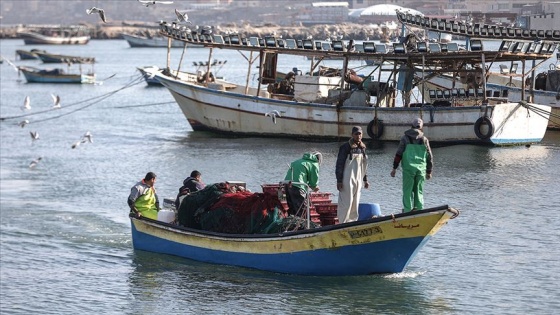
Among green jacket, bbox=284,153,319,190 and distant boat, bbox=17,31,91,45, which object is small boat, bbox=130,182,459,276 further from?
distant boat, bbox=17,31,91,45

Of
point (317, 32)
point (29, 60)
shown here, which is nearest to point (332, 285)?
point (29, 60)

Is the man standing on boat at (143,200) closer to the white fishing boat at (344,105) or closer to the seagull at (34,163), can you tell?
the seagull at (34,163)

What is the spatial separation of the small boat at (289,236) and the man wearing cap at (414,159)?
2.73 feet

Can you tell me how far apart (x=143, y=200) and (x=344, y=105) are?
61.9 ft

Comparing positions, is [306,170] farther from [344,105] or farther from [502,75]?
[502,75]

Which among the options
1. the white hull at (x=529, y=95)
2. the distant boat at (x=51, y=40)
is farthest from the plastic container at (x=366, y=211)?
the distant boat at (x=51, y=40)

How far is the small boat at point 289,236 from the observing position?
→ 70.3 ft

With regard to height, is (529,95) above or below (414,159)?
below

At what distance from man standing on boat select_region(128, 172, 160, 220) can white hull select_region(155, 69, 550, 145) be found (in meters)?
17.6

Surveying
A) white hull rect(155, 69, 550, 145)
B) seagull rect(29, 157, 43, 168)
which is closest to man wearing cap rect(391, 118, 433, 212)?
white hull rect(155, 69, 550, 145)

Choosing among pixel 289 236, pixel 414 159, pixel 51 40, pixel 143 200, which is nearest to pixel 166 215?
pixel 143 200

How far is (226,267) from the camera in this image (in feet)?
78.0

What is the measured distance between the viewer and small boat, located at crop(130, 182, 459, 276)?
21438mm

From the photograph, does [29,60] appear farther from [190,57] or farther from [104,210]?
[104,210]
